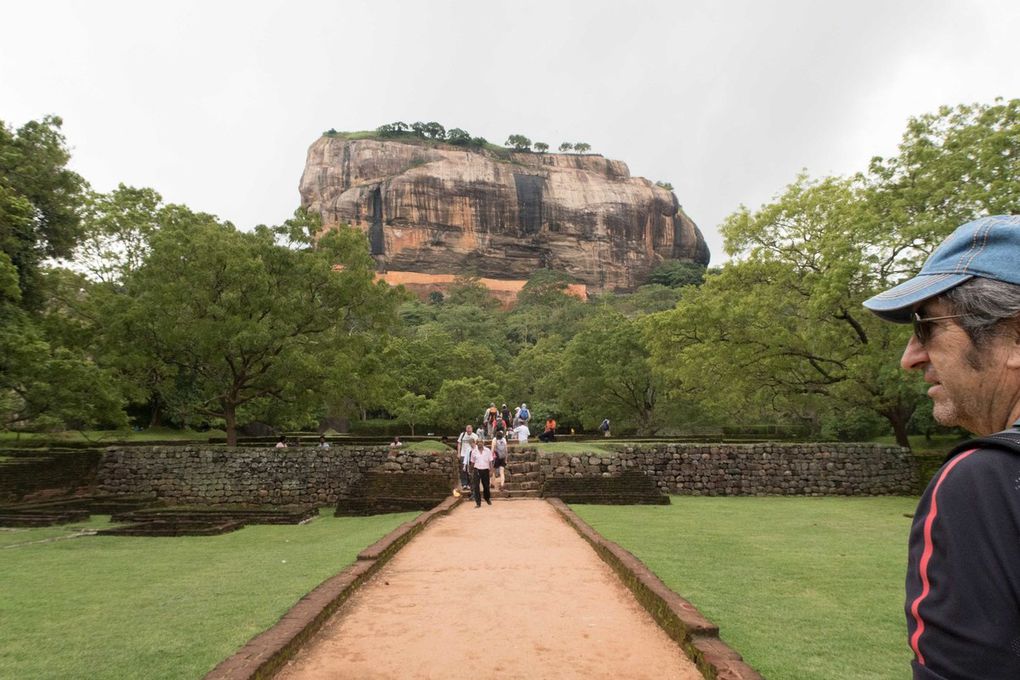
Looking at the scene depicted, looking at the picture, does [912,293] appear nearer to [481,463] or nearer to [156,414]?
[481,463]

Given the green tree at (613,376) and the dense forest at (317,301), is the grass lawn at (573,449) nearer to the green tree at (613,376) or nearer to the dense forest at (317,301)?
the dense forest at (317,301)

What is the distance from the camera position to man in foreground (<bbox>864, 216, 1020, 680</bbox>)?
97 cm

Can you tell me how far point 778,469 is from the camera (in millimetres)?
18422

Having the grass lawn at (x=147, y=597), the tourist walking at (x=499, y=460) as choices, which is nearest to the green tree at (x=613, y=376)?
the tourist walking at (x=499, y=460)

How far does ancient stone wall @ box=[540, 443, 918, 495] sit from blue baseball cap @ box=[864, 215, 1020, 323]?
17.3 m

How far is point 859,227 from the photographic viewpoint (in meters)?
16.0

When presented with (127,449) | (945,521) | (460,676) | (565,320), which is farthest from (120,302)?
(565,320)

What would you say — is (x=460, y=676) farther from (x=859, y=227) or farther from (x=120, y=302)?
(x=120, y=302)

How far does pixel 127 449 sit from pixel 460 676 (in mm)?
18522

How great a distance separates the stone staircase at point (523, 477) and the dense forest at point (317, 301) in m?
6.10

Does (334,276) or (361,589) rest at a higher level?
(334,276)

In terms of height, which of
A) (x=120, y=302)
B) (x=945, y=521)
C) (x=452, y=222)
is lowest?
(x=945, y=521)

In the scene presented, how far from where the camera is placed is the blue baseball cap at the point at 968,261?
4.01 ft

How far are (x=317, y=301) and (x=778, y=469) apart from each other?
1516 cm
